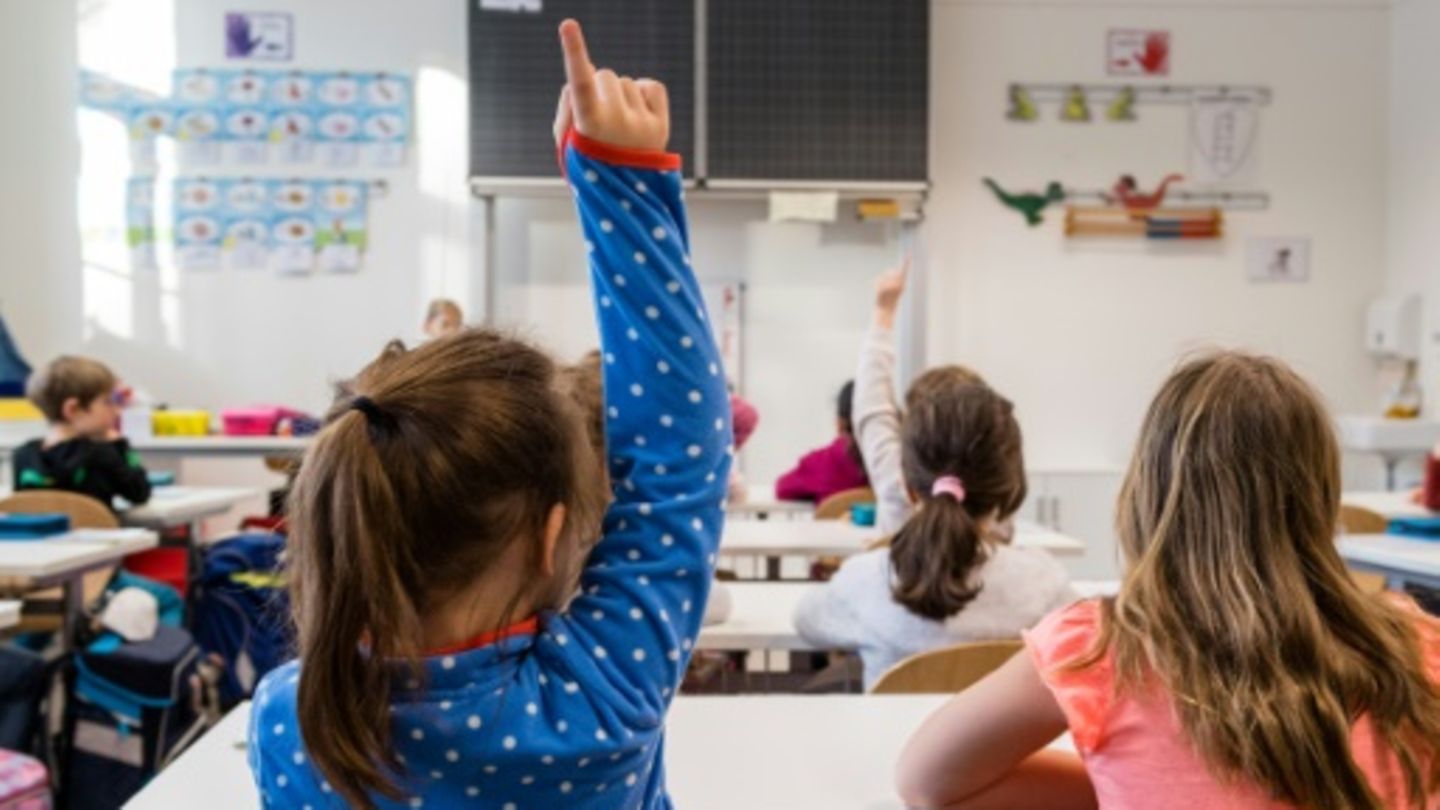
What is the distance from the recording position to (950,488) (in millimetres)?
2004

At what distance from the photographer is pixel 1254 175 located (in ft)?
20.3

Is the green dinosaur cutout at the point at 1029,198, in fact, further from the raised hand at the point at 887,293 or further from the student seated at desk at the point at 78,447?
the student seated at desk at the point at 78,447

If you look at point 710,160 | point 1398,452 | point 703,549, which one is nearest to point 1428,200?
point 1398,452

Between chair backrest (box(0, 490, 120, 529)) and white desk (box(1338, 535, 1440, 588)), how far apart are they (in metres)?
3.03

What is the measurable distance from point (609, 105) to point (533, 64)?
502 cm

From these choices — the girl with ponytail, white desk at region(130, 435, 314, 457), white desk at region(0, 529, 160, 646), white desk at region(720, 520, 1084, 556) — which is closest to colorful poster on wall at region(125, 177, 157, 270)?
white desk at region(130, 435, 314, 457)

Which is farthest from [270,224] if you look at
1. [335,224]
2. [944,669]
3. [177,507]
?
[944,669]

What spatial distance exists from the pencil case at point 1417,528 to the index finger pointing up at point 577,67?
275 cm

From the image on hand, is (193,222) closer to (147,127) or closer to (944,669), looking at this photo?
(147,127)

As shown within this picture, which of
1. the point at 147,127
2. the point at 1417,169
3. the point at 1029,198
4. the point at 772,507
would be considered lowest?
the point at 772,507

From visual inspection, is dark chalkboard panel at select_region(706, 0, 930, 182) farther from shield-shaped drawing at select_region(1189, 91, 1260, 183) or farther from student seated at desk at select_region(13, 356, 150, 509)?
student seated at desk at select_region(13, 356, 150, 509)

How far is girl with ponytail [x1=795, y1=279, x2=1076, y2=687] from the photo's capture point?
1962mm

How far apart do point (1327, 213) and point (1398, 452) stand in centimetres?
129

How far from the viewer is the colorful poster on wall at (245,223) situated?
19.5 ft
